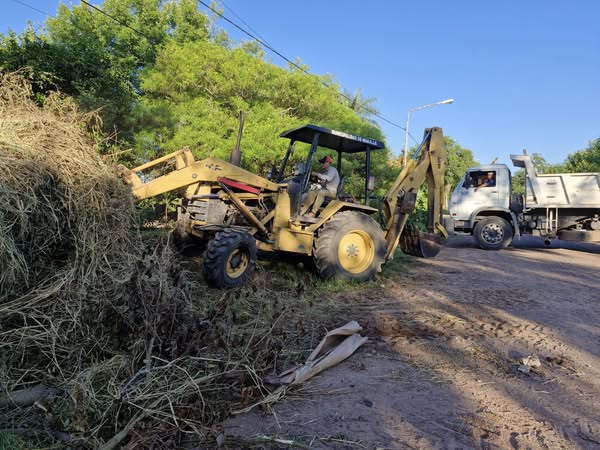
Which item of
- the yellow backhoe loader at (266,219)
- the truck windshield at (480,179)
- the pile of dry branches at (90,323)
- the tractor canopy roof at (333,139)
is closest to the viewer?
the pile of dry branches at (90,323)

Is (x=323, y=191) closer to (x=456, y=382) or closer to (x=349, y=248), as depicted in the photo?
(x=349, y=248)

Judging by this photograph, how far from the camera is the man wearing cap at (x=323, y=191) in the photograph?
6.69 metres

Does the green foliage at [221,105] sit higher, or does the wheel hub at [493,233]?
the green foliage at [221,105]

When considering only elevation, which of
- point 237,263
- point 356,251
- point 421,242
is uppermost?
point 421,242

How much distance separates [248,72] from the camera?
1295cm

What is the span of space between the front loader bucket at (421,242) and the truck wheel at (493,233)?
5809mm

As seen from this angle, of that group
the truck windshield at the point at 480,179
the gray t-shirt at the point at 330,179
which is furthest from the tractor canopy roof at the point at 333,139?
the truck windshield at the point at 480,179

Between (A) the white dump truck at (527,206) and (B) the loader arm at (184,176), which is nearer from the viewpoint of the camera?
(B) the loader arm at (184,176)

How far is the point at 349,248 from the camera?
6.64m

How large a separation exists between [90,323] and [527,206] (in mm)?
13132

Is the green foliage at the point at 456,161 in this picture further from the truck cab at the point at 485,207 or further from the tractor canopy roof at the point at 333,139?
the tractor canopy roof at the point at 333,139

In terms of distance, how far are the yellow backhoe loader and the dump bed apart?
7614mm

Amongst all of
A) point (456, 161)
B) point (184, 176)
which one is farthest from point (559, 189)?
point (456, 161)

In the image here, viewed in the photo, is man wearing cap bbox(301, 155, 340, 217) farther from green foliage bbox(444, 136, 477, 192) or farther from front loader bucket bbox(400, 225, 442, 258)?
green foliage bbox(444, 136, 477, 192)
